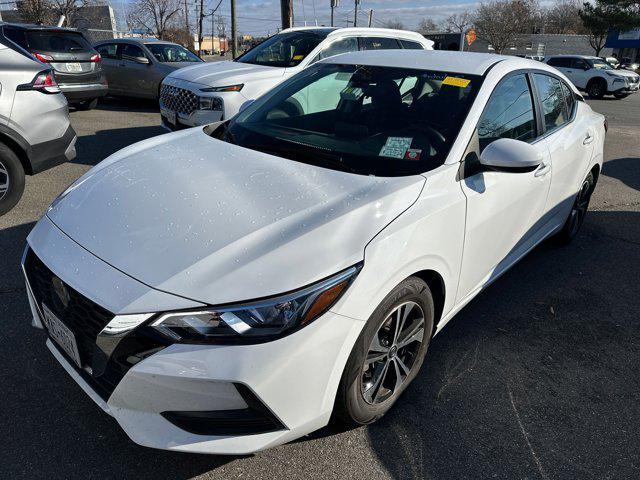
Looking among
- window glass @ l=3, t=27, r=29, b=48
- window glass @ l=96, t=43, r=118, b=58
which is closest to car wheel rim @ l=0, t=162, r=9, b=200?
window glass @ l=3, t=27, r=29, b=48

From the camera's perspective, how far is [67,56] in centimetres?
910

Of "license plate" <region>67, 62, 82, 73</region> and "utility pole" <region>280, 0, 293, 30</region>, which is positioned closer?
"license plate" <region>67, 62, 82, 73</region>

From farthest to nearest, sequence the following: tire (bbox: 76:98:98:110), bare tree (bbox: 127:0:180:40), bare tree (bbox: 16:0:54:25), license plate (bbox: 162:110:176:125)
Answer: bare tree (bbox: 127:0:180:40) → bare tree (bbox: 16:0:54:25) → tire (bbox: 76:98:98:110) → license plate (bbox: 162:110:176:125)

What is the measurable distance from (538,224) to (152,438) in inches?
114

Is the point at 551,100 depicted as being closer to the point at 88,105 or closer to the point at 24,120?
the point at 24,120

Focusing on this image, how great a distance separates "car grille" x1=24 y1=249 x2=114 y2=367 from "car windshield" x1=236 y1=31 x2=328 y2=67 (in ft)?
18.4

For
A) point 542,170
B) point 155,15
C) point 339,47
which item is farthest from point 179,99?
point 155,15

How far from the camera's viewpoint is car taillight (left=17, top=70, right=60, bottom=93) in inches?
178

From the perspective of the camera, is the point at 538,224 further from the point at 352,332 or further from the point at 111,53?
the point at 111,53

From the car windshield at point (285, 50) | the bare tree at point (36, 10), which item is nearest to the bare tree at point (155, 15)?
the bare tree at point (36, 10)

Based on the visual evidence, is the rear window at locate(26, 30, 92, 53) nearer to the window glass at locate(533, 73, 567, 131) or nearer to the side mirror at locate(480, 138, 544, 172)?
the window glass at locate(533, 73, 567, 131)

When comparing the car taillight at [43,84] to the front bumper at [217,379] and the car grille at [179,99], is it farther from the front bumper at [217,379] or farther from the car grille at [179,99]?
the front bumper at [217,379]

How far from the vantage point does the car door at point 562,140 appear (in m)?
3.53

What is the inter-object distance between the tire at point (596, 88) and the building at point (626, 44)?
40070mm
